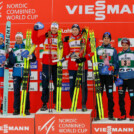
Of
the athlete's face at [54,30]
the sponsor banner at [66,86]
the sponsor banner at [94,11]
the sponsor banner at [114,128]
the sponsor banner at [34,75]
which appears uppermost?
the sponsor banner at [94,11]

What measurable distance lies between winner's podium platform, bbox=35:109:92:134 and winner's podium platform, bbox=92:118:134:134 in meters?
0.12

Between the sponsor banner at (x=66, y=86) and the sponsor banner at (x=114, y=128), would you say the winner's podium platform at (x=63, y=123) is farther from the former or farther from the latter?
the sponsor banner at (x=66, y=86)

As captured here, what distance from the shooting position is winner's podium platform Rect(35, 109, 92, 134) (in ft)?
16.0

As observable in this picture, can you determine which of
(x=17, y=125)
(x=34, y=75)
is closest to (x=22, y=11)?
(x=34, y=75)

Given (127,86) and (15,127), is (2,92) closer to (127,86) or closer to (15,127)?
(15,127)

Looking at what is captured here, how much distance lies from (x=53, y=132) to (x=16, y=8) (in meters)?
2.75

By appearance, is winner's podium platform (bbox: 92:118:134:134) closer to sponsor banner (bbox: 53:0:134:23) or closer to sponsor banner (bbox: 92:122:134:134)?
sponsor banner (bbox: 92:122:134:134)

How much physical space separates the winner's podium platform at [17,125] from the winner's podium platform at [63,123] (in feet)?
0.36

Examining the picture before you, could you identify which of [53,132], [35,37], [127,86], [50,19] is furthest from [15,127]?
[50,19]

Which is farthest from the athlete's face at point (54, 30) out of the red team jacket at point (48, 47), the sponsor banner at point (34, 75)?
the sponsor banner at point (34, 75)

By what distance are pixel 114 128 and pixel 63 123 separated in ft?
2.61

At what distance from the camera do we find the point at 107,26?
612 centimetres

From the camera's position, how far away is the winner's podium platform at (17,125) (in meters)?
4.92

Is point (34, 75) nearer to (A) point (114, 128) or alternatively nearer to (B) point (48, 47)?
(B) point (48, 47)
